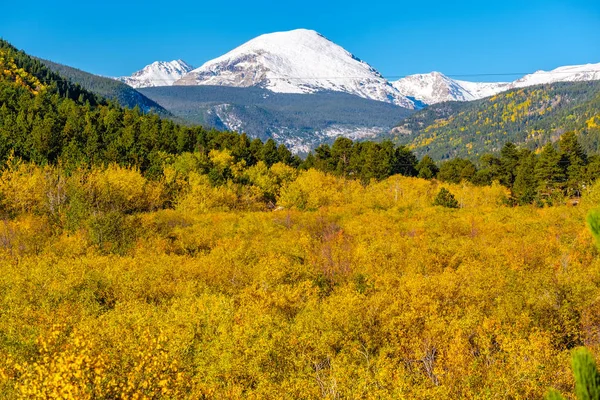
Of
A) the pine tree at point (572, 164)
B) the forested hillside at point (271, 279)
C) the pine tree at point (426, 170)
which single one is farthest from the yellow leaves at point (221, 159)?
the pine tree at point (572, 164)

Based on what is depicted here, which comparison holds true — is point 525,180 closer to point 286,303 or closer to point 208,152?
point 208,152

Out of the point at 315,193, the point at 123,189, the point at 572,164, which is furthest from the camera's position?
the point at 572,164

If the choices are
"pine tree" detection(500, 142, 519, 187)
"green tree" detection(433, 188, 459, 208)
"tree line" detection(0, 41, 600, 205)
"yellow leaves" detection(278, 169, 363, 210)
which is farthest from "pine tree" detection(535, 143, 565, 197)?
"yellow leaves" detection(278, 169, 363, 210)

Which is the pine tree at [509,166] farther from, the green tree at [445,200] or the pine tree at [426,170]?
the green tree at [445,200]

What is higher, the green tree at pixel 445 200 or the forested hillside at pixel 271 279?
the green tree at pixel 445 200

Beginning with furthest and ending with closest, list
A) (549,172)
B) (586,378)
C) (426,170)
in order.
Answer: (426,170) < (549,172) < (586,378)

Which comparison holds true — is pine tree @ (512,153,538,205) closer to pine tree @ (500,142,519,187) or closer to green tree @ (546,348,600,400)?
pine tree @ (500,142,519,187)

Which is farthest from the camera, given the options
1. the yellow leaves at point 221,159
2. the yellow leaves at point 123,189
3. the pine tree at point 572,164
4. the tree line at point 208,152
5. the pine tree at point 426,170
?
the pine tree at point 426,170

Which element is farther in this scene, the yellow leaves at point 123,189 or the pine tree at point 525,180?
the pine tree at point 525,180

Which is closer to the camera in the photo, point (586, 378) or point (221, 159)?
point (586, 378)

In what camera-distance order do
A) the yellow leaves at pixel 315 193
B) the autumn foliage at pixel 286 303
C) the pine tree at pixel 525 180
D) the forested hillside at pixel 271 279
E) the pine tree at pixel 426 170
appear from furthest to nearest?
the pine tree at pixel 426 170 < the pine tree at pixel 525 180 < the yellow leaves at pixel 315 193 < the forested hillside at pixel 271 279 < the autumn foliage at pixel 286 303

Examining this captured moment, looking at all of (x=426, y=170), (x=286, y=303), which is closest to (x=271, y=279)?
(x=286, y=303)

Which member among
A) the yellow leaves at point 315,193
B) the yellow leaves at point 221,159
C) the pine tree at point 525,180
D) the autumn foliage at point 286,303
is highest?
the pine tree at point 525,180

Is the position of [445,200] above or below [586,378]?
above
